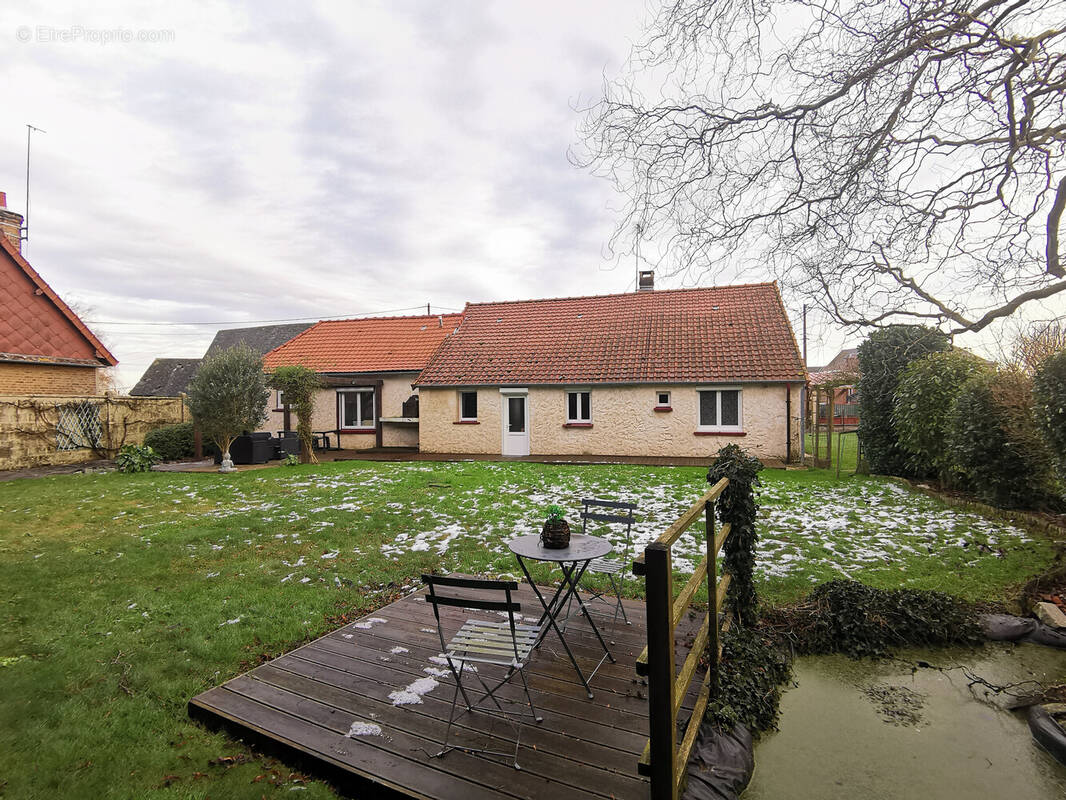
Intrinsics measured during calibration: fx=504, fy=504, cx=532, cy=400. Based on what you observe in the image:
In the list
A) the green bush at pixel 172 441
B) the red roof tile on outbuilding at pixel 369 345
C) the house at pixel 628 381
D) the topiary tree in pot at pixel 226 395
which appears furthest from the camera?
the red roof tile on outbuilding at pixel 369 345

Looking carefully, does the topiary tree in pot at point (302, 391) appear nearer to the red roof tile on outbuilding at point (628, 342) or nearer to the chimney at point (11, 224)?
the red roof tile on outbuilding at point (628, 342)

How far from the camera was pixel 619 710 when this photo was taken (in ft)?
11.0

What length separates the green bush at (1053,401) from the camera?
571 cm

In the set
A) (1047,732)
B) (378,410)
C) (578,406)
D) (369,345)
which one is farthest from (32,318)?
(1047,732)

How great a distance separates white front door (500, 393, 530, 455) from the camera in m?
18.1

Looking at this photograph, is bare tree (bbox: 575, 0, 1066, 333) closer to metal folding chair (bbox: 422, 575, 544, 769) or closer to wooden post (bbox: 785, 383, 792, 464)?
metal folding chair (bbox: 422, 575, 544, 769)

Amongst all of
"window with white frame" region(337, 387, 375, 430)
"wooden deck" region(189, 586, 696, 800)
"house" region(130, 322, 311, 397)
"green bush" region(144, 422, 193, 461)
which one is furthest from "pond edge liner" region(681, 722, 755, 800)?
"house" region(130, 322, 311, 397)

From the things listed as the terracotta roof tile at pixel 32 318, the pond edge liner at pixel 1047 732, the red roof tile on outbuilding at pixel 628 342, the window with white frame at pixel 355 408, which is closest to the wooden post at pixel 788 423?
the red roof tile on outbuilding at pixel 628 342

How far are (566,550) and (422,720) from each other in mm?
1553

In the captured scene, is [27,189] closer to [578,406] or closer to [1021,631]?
[578,406]

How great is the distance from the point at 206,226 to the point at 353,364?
743cm

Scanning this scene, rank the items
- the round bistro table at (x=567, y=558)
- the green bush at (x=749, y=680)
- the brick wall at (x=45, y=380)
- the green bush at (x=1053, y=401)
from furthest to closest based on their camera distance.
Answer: the brick wall at (x=45, y=380) < the green bush at (x=1053, y=401) < the round bistro table at (x=567, y=558) < the green bush at (x=749, y=680)

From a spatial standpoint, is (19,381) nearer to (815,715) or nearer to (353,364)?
(353,364)

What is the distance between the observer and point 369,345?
74.0ft
